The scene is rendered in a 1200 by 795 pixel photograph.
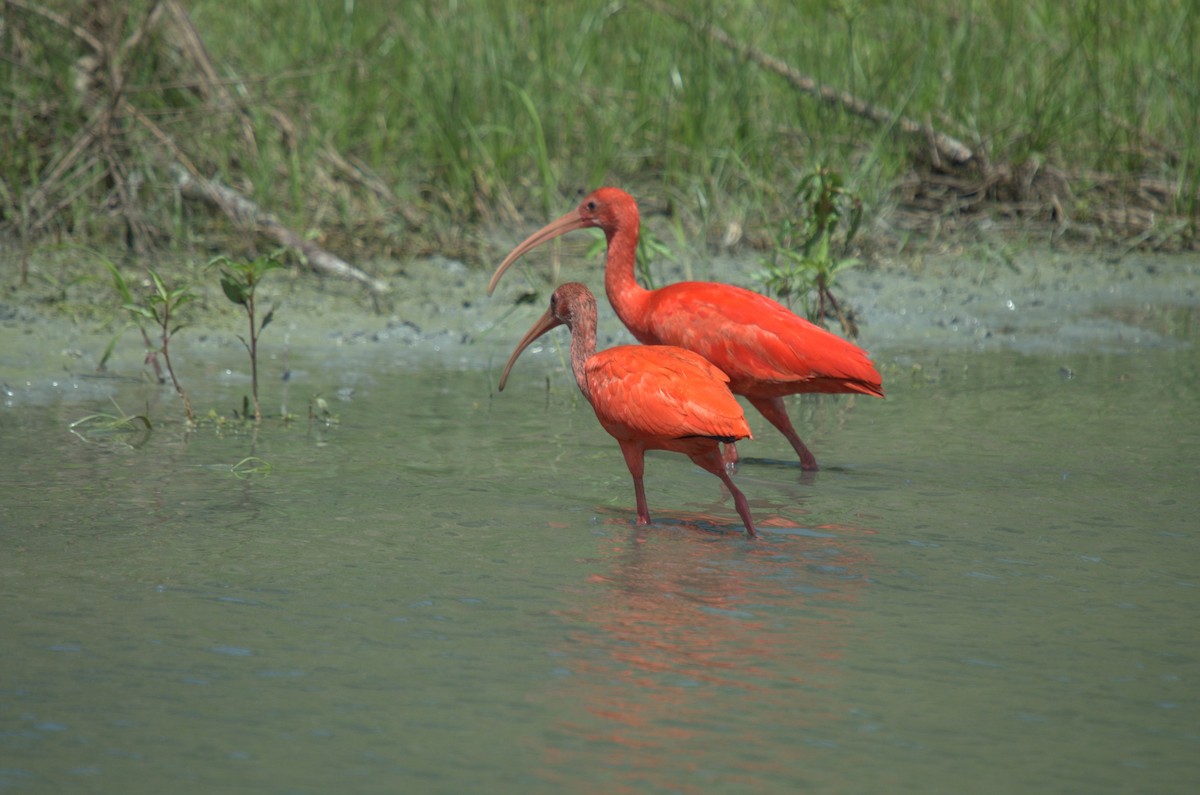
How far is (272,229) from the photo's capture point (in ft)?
26.9

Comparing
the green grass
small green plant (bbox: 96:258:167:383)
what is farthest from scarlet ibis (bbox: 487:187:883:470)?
the green grass

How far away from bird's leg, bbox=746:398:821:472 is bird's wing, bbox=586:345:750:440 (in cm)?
77

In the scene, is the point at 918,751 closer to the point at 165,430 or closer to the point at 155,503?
the point at 155,503

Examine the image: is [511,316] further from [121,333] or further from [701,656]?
[701,656]

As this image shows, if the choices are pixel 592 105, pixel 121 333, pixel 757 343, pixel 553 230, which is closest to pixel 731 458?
pixel 757 343

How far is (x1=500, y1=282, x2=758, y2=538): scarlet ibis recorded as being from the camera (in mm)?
4488

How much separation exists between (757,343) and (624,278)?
873 millimetres

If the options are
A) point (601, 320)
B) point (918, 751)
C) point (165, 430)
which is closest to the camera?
point (918, 751)

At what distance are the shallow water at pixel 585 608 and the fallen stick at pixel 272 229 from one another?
2070 mm

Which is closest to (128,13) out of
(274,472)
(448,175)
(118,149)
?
(118,149)

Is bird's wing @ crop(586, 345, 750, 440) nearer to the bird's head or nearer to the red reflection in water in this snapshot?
the red reflection in water

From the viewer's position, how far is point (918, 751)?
9.65 feet

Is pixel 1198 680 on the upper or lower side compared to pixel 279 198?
lower

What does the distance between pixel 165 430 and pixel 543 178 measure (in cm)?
364
